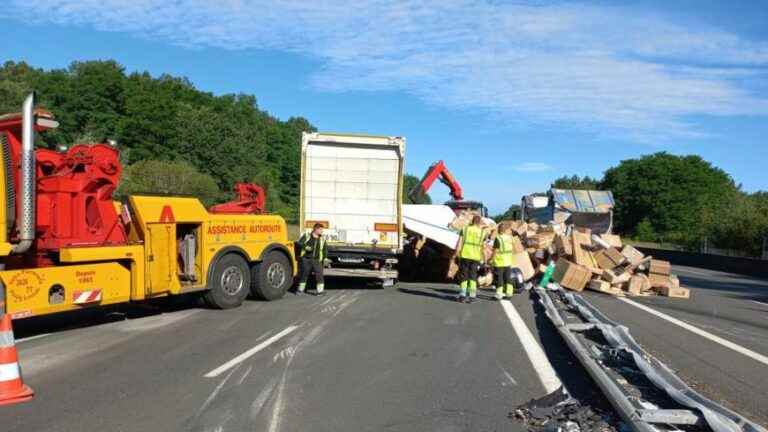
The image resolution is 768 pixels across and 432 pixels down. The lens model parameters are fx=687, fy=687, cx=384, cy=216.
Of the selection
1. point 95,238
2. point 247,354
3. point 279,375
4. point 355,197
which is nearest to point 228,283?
point 95,238

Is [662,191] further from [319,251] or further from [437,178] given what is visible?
[319,251]

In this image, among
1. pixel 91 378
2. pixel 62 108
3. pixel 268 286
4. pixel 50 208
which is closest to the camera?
pixel 91 378

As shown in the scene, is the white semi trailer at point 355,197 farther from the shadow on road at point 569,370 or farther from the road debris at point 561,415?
the road debris at point 561,415

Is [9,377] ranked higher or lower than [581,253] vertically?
lower

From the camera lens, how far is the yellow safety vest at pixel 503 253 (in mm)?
14492

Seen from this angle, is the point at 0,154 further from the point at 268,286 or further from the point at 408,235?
the point at 408,235

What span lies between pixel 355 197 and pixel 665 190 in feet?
296

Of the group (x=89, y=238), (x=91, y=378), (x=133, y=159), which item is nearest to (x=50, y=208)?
(x=89, y=238)

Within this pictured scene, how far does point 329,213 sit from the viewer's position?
15.9m

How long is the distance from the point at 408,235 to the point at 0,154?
11.6 metres

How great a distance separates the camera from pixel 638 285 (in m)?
17.3

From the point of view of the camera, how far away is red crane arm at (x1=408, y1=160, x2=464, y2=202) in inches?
990

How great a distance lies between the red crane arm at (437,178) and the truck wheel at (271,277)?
11.9 m

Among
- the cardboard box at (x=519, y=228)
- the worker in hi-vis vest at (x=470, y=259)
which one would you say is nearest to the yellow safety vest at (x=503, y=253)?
the worker in hi-vis vest at (x=470, y=259)
